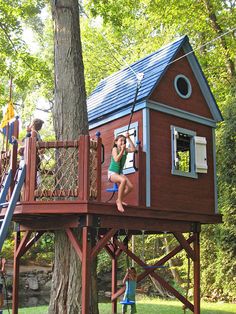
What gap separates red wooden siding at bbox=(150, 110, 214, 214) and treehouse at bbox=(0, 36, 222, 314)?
0.02m

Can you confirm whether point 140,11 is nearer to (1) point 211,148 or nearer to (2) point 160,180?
(1) point 211,148

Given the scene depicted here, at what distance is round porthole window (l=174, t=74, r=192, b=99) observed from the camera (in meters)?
10.2

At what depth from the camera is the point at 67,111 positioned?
8.31 meters

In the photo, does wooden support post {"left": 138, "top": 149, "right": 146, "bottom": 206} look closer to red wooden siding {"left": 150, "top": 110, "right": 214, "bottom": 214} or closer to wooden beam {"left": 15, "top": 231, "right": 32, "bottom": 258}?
red wooden siding {"left": 150, "top": 110, "right": 214, "bottom": 214}

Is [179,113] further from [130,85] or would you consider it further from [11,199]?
[11,199]

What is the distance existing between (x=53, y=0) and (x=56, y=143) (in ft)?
10.8

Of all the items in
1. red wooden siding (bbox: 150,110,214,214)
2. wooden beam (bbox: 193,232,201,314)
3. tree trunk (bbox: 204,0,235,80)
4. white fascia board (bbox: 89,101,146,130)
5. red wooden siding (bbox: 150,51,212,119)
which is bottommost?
wooden beam (bbox: 193,232,201,314)

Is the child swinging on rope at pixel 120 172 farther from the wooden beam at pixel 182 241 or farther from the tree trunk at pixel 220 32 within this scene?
the tree trunk at pixel 220 32

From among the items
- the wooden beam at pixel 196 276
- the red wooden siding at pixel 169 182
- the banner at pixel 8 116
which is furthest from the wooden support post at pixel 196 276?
the banner at pixel 8 116

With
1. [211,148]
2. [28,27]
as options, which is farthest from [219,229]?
[28,27]

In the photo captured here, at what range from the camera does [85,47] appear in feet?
77.8

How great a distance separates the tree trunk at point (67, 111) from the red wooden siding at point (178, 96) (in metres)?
1.81

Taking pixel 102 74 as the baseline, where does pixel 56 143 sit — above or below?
below

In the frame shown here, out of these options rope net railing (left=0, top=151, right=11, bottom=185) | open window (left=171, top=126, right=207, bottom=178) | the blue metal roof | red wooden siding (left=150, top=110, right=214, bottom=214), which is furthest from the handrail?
open window (left=171, top=126, right=207, bottom=178)
